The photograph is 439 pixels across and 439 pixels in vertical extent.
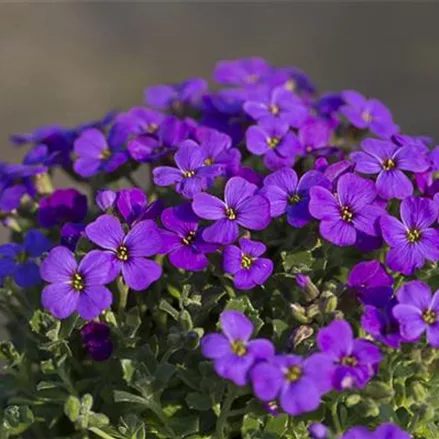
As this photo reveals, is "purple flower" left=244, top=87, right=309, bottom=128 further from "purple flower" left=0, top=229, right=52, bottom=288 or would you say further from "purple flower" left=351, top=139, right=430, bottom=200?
"purple flower" left=0, top=229, right=52, bottom=288

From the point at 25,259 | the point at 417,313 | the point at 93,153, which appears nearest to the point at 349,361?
the point at 417,313

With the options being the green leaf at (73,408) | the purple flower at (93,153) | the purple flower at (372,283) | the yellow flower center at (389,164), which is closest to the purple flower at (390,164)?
the yellow flower center at (389,164)

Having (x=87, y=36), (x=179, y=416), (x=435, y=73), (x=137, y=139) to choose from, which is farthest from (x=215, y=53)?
(x=179, y=416)

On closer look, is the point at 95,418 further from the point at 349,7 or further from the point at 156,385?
the point at 349,7

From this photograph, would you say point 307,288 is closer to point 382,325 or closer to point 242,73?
point 382,325

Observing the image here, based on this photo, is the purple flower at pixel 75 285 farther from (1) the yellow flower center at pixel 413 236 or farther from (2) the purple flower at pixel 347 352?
(1) the yellow flower center at pixel 413 236

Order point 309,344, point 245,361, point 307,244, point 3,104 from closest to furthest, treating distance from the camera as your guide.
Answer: point 245,361 → point 309,344 → point 307,244 → point 3,104
